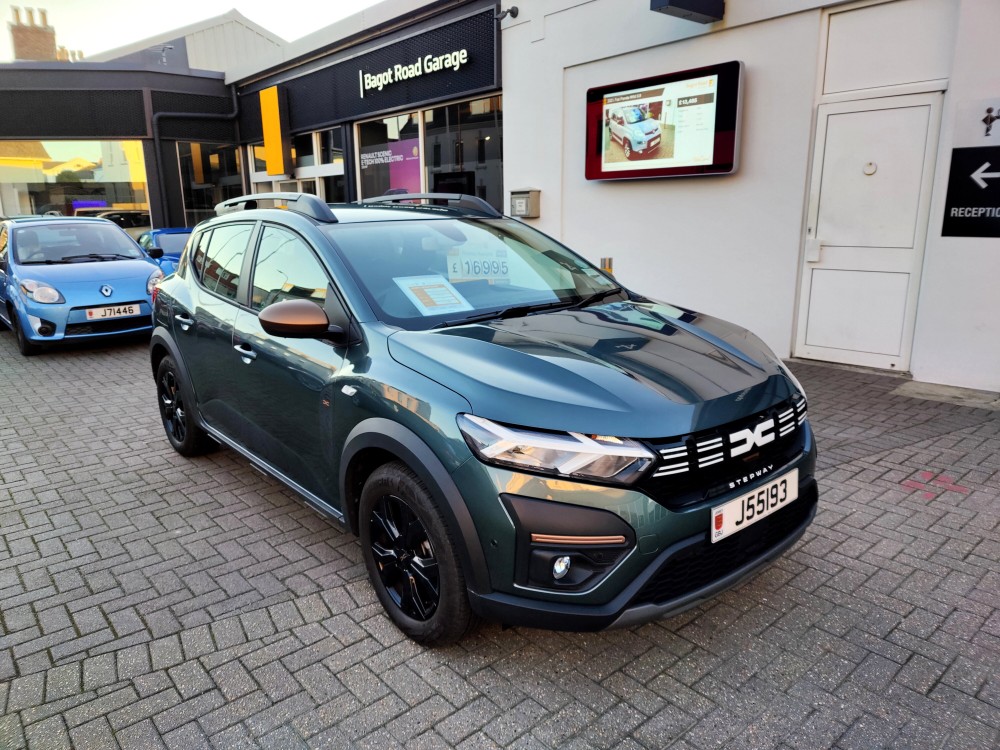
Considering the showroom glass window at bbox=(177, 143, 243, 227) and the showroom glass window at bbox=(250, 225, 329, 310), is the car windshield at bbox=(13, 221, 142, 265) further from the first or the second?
the showroom glass window at bbox=(177, 143, 243, 227)

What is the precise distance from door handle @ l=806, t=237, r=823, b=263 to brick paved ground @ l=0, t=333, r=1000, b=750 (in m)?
3.24

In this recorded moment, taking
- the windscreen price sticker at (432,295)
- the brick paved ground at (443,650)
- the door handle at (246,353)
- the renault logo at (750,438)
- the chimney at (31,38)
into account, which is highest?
the chimney at (31,38)

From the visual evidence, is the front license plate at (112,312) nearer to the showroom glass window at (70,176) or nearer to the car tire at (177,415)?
the car tire at (177,415)

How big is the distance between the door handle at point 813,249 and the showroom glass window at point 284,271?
5463 millimetres

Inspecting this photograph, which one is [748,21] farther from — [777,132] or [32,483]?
[32,483]

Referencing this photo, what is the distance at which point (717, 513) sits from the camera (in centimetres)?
232

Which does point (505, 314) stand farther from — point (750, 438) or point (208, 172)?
point (208, 172)

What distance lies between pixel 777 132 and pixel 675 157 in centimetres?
120

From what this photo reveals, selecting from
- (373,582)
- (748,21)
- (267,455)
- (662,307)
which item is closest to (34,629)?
(267,455)

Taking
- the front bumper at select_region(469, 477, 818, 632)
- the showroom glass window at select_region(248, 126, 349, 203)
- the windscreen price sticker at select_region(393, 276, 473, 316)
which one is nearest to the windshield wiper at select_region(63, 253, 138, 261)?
the showroom glass window at select_region(248, 126, 349, 203)

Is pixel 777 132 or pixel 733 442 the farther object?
pixel 777 132

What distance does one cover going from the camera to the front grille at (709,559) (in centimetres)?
225

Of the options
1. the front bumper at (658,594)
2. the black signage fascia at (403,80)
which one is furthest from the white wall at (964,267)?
the black signage fascia at (403,80)

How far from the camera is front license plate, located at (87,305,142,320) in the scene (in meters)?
8.26
